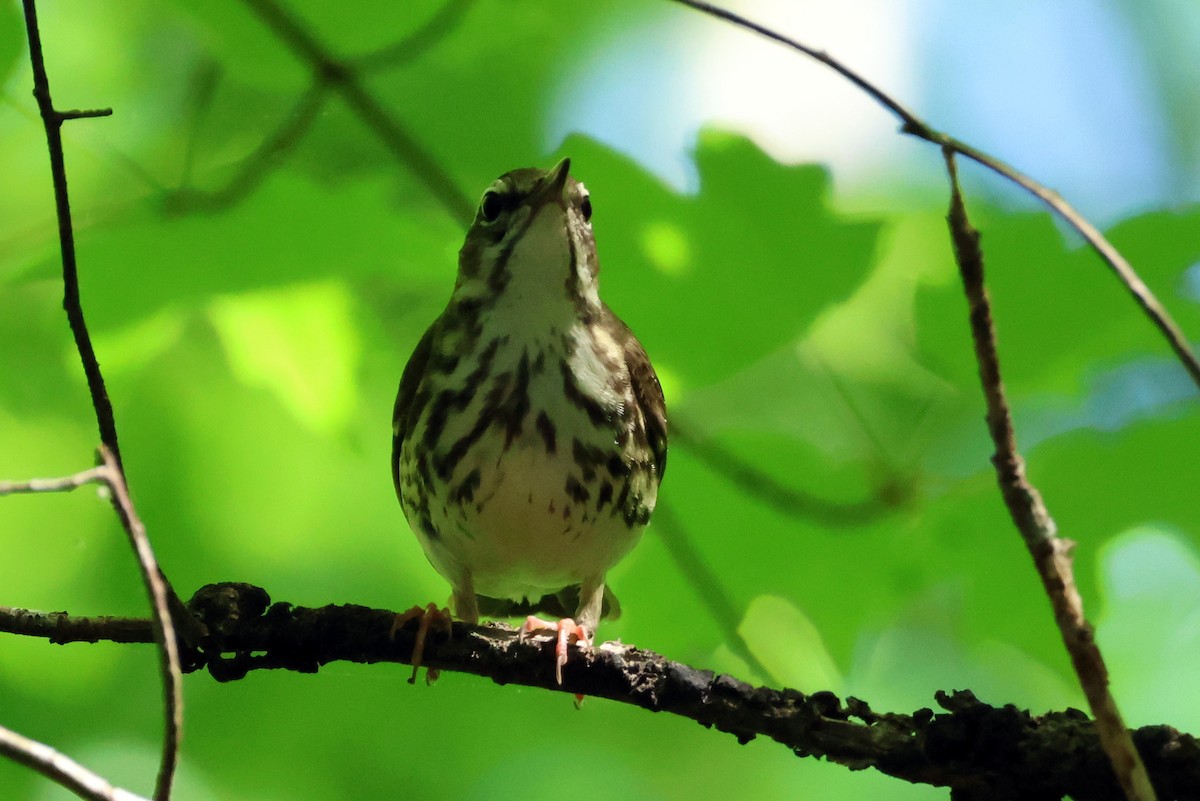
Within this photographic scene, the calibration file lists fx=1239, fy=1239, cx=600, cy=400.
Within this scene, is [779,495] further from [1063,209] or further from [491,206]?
[1063,209]

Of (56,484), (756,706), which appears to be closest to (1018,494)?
(756,706)

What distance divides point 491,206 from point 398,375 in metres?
0.66

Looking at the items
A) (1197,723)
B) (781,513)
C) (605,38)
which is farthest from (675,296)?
(1197,723)

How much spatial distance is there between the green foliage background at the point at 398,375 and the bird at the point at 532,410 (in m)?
0.34

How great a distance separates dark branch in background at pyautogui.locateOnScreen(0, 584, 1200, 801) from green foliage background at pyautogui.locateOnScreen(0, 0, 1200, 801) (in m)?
0.73

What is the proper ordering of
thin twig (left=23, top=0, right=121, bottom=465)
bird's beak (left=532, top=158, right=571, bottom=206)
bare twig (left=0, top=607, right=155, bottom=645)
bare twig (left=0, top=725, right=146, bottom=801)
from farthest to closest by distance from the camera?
bird's beak (left=532, top=158, right=571, bottom=206), bare twig (left=0, top=607, right=155, bottom=645), thin twig (left=23, top=0, right=121, bottom=465), bare twig (left=0, top=725, right=146, bottom=801)

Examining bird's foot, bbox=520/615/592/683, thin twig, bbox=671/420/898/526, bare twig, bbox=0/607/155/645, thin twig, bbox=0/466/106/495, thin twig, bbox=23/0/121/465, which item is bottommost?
thin twig, bbox=0/466/106/495

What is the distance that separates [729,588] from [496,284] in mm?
749

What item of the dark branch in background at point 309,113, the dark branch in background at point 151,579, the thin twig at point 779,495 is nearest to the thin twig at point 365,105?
the dark branch in background at point 309,113

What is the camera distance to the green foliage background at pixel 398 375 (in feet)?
6.87

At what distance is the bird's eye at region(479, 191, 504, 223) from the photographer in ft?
6.03

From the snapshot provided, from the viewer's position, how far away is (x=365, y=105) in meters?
2.19

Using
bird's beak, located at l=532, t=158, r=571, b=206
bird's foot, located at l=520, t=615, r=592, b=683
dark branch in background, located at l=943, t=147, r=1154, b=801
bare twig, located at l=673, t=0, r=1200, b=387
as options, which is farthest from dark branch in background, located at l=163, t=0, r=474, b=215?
dark branch in background, located at l=943, t=147, r=1154, b=801

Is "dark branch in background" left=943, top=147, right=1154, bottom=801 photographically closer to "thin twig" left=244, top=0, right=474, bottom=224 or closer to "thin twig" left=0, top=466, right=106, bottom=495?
"thin twig" left=0, top=466, right=106, bottom=495
